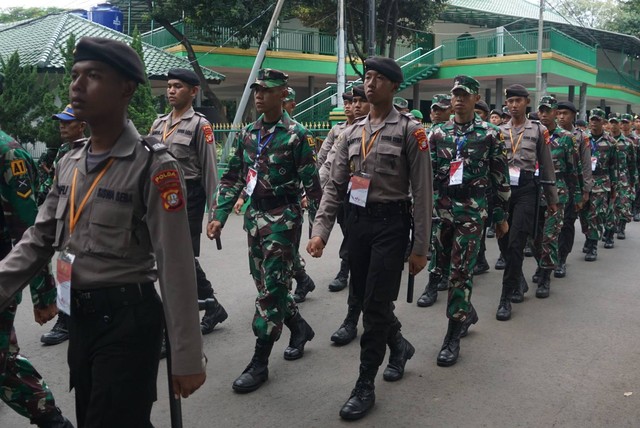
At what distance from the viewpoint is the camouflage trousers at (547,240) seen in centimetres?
775

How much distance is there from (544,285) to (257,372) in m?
4.03

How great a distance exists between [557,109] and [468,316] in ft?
13.2

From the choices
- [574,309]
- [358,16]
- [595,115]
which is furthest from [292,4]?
[574,309]

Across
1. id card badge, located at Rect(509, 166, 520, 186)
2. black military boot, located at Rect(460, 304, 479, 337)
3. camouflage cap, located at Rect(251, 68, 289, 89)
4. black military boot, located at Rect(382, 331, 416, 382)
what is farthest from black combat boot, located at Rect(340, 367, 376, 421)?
id card badge, located at Rect(509, 166, 520, 186)

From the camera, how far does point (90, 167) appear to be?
265 cm

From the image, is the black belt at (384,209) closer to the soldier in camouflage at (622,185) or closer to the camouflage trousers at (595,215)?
the camouflage trousers at (595,215)

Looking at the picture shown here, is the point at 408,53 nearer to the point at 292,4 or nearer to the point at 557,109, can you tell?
the point at 292,4

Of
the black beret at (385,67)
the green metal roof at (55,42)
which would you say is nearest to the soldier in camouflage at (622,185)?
the black beret at (385,67)

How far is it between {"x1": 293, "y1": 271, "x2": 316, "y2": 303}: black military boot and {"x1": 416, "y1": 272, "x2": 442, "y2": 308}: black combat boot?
1150mm

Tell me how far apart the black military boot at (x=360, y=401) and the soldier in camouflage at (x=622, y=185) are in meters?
7.67

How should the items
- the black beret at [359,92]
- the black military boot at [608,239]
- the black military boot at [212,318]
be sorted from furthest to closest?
the black military boot at [608,239] → the black beret at [359,92] → the black military boot at [212,318]

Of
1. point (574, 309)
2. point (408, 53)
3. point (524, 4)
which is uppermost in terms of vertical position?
point (524, 4)

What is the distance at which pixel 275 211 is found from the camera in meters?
5.04

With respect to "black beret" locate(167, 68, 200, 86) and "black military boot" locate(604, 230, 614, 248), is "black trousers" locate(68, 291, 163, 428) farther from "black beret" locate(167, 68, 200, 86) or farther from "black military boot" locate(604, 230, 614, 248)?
"black military boot" locate(604, 230, 614, 248)
